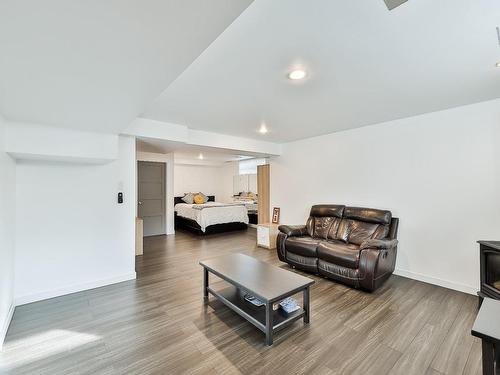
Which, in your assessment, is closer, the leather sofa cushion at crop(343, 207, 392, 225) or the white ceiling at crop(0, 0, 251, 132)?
the white ceiling at crop(0, 0, 251, 132)

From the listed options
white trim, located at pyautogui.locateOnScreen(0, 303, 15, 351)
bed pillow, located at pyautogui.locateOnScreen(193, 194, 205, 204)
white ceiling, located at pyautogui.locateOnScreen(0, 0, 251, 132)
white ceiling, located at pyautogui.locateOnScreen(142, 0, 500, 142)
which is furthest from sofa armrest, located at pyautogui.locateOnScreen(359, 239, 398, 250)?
bed pillow, located at pyautogui.locateOnScreen(193, 194, 205, 204)

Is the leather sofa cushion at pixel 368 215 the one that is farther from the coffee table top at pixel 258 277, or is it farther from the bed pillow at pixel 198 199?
the bed pillow at pixel 198 199

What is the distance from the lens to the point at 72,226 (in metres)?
2.92

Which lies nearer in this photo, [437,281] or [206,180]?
[437,281]

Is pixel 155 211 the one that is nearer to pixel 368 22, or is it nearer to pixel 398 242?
pixel 398 242

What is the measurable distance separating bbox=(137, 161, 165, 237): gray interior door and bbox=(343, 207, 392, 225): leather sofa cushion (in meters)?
4.71

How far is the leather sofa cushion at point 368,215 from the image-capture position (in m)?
3.47

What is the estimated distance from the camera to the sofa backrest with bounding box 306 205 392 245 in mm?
3486

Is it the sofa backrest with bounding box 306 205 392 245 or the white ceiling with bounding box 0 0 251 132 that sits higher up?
the white ceiling with bounding box 0 0 251 132

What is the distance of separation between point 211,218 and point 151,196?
1.69 metres

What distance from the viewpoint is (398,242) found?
3.55 metres

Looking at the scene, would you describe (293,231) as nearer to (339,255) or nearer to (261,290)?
(339,255)

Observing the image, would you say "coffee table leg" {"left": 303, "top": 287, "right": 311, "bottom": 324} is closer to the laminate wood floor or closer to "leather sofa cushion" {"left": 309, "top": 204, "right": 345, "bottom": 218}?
the laminate wood floor

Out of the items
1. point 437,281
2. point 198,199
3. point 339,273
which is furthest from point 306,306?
point 198,199
